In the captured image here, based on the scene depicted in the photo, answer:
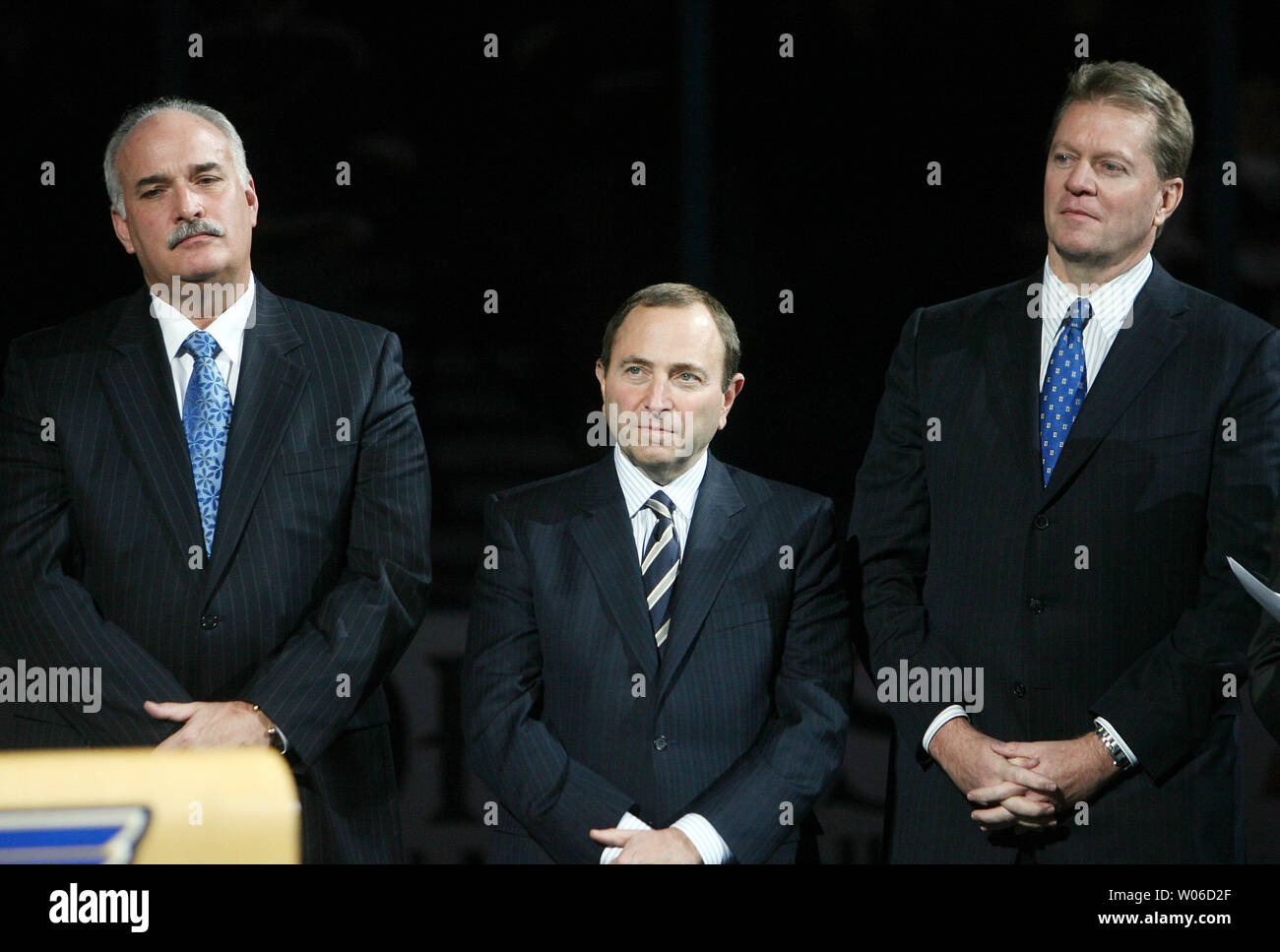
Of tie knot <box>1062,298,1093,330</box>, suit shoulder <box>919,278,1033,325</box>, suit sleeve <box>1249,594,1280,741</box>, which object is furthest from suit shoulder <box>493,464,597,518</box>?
suit sleeve <box>1249,594,1280,741</box>

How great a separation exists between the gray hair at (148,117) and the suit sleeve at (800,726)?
1572 mm

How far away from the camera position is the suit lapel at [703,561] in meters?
3.66

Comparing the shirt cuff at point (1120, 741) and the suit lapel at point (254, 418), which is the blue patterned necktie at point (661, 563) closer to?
the suit lapel at point (254, 418)

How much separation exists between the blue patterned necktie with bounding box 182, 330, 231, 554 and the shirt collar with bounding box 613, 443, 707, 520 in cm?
90

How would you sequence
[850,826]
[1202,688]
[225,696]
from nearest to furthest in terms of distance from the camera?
[1202,688] → [225,696] → [850,826]

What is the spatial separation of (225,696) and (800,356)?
1625 millimetres

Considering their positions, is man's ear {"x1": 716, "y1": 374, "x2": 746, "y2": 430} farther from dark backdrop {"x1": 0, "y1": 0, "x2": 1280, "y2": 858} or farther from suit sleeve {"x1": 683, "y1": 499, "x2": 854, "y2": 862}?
dark backdrop {"x1": 0, "y1": 0, "x2": 1280, "y2": 858}

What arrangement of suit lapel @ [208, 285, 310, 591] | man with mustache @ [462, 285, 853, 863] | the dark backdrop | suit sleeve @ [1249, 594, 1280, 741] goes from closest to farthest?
suit sleeve @ [1249, 594, 1280, 741] → man with mustache @ [462, 285, 853, 863] → suit lapel @ [208, 285, 310, 591] → the dark backdrop

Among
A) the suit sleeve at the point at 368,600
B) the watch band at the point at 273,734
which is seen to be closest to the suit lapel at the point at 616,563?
the suit sleeve at the point at 368,600

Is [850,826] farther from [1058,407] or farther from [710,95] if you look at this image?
[710,95]

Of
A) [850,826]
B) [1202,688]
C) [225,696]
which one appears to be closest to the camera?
[1202,688]

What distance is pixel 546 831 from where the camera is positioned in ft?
11.9

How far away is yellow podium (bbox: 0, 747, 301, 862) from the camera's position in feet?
12.0
